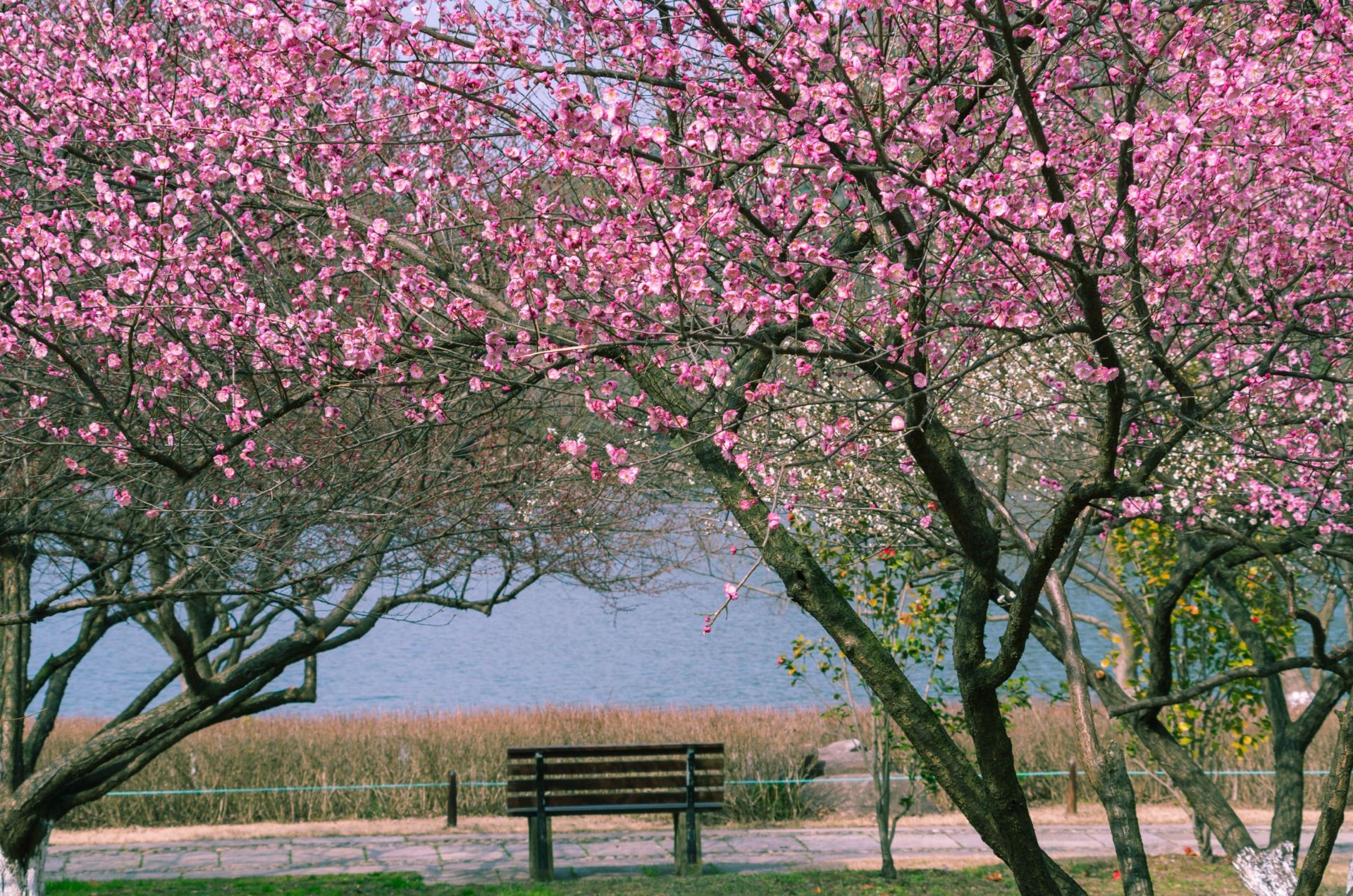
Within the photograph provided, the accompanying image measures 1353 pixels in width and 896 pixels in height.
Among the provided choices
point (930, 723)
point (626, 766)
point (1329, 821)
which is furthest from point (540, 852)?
point (1329, 821)

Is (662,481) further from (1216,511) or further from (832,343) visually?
(832,343)

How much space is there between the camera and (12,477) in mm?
6754

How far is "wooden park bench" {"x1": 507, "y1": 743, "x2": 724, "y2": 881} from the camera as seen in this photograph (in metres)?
10.2

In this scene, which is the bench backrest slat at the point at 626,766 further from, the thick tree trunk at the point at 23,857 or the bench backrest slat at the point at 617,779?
the thick tree trunk at the point at 23,857

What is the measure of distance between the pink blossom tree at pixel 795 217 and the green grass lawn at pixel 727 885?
3265mm

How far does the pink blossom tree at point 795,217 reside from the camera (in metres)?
3.65

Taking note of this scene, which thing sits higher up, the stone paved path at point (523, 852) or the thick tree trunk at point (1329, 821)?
the thick tree trunk at point (1329, 821)

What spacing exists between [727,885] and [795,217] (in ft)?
19.5

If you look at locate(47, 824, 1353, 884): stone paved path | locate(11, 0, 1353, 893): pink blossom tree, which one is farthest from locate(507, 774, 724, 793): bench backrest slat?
locate(11, 0, 1353, 893): pink blossom tree

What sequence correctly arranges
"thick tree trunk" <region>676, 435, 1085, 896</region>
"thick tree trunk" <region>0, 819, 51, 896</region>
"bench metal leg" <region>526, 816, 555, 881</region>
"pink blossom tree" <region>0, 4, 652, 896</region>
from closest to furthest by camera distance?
1. "thick tree trunk" <region>676, 435, 1085, 896</region>
2. "pink blossom tree" <region>0, 4, 652, 896</region>
3. "thick tree trunk" <region>0, 819, 51, 896</region>
4. "bench metal leg" <region>526, 816, 555, 881</region>

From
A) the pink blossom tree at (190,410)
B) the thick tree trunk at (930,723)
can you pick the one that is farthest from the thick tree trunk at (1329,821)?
the pink blossom tree at (190,410)

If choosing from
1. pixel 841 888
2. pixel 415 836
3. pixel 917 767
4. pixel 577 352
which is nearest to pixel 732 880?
pixel 841 888

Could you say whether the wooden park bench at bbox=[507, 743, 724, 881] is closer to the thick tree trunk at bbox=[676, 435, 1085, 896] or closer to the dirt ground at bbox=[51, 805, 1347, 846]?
the dirt ground at bbox=[51, 805, 1347, 846]

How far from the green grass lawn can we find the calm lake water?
9.97 m
